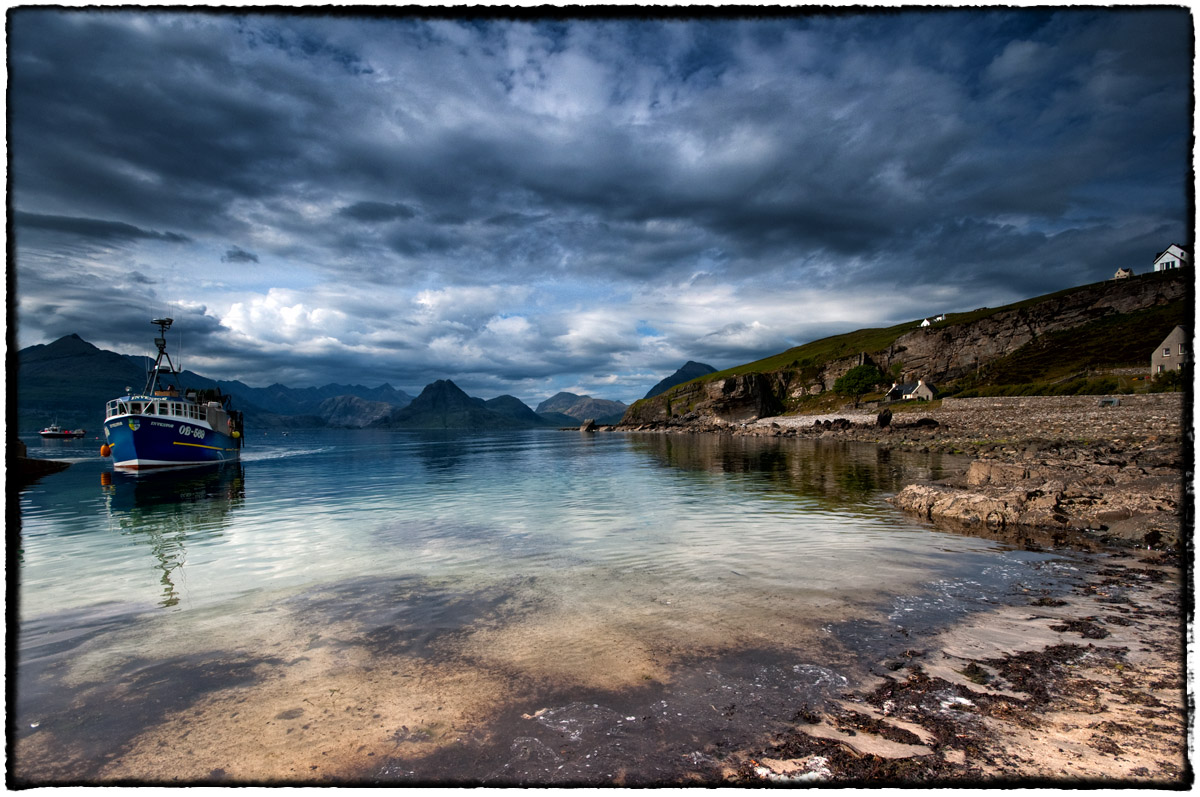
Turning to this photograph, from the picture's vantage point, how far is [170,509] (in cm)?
3009

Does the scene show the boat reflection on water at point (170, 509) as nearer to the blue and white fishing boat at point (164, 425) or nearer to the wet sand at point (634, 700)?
the blue and white fishing boat at point (164, 425)

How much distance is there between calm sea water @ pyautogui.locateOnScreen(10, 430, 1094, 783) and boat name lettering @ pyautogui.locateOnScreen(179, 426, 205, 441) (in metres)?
38.4

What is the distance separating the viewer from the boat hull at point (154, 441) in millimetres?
53438

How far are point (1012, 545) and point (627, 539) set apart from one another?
12934mm

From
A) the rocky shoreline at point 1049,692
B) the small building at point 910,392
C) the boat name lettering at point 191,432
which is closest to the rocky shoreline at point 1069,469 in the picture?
the rocky shoreline at point 1049,692

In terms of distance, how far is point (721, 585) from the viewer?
13289 millimetres

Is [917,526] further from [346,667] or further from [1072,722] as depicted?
A: [346,667]

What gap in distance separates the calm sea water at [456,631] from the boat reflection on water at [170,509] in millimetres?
306

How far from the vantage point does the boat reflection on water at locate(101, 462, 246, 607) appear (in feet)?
62.2

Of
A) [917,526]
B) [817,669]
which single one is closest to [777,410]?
[917,526]

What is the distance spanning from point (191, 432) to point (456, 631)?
6649 cm

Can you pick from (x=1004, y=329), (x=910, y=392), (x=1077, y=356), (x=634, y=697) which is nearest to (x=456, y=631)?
(x=634, y=697)

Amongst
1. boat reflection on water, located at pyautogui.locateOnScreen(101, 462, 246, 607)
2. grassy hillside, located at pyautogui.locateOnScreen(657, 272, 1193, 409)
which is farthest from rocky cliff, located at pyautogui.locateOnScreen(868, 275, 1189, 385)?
boat reflection on water, located at pyautogui.locateOnScreen(101, 462, 246, 607)

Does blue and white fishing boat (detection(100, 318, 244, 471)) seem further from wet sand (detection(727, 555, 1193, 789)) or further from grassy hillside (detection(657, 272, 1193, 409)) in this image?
grassy hillside (detection(657, 272, 1193, 409))
